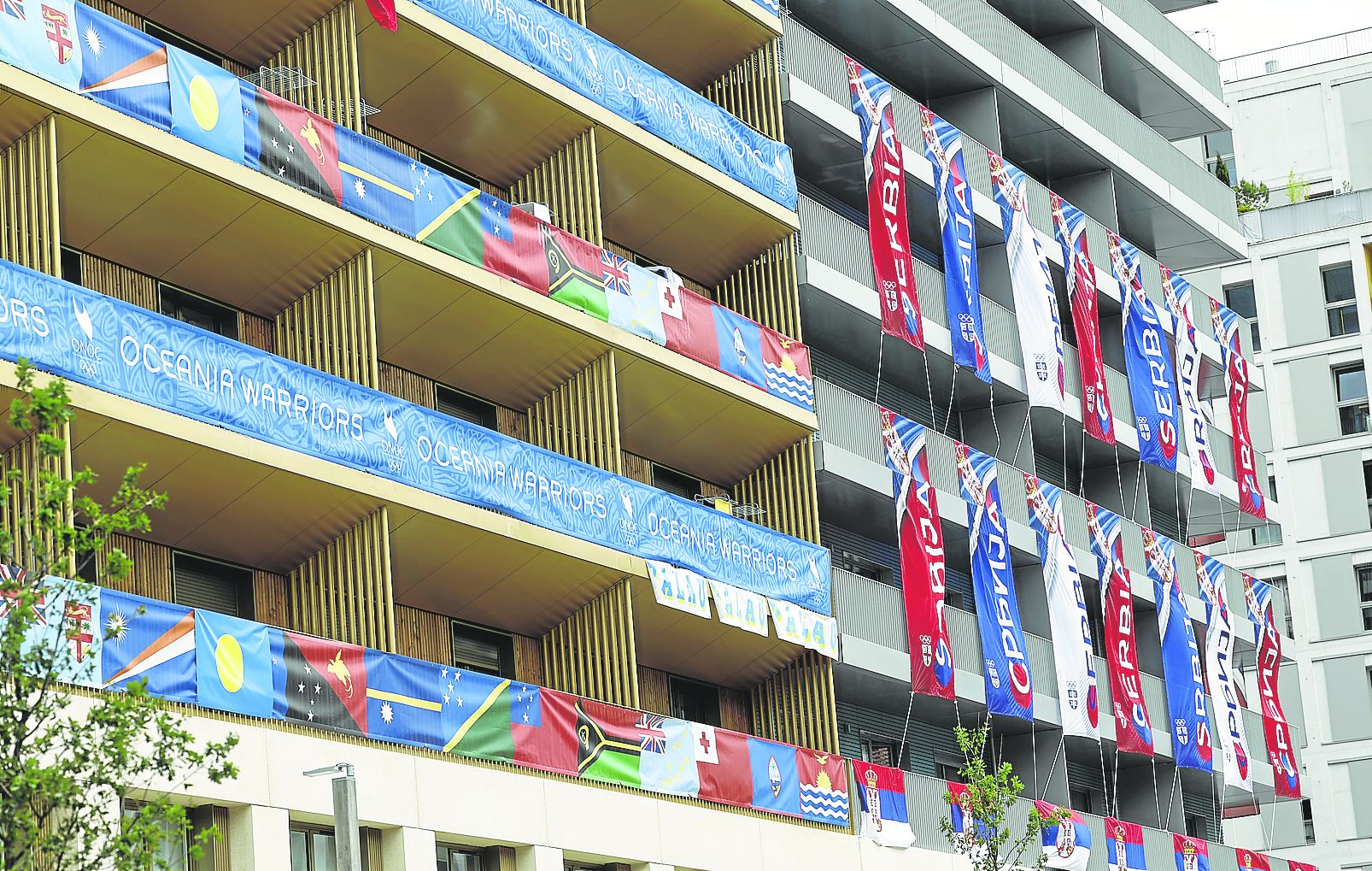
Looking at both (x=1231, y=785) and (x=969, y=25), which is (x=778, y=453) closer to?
(x=969, y=25)

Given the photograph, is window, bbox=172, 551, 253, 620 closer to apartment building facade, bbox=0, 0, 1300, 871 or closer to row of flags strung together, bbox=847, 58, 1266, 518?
apartment building facade, bbox=0, 0, 1300, 871

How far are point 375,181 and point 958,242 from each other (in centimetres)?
1813

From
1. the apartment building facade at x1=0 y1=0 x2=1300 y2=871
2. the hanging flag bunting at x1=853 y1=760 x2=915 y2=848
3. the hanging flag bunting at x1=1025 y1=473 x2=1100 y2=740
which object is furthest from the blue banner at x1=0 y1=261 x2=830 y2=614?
the hanging flag bunting at x1=1025 y1=473 x2=1100 y2=740

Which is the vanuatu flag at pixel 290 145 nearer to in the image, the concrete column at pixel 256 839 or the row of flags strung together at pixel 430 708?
the row of flags strung together at pixel 430 708

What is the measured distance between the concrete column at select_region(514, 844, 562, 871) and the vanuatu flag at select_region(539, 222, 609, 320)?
8.94m

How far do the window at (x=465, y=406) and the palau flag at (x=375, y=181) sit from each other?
4.72m

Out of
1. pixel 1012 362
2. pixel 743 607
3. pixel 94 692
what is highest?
pixel 1012 362

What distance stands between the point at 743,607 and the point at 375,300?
861cm

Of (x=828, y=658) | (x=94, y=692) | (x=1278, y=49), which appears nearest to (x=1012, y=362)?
(x=828, y=658)

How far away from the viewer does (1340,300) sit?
82812 mm

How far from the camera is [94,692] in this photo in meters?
25.5

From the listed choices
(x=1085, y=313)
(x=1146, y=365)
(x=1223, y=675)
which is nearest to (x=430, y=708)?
(x=1085, y=313)

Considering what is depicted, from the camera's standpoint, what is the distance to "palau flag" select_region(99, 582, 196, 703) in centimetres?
2561

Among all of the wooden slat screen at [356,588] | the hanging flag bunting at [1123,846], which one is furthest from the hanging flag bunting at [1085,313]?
the wooden slat screen at [356,588]
